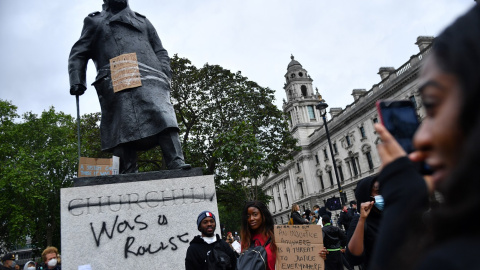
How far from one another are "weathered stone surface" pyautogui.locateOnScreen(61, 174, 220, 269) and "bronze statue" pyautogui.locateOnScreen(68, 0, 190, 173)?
0.45 meters

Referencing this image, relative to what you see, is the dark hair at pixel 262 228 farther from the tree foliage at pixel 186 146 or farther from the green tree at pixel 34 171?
the green tree at pixel 34 171

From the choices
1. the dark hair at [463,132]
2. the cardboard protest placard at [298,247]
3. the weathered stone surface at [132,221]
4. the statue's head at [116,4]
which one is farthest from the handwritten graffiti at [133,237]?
the dark hair at [463,132]

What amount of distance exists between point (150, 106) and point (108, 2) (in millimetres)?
1822

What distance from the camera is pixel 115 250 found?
4.27m

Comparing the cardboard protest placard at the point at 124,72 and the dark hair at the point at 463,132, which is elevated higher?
the cardboard protest placard at the point at 124,72

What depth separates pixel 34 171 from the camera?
83.0 ft

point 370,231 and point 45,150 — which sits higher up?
point 45,150

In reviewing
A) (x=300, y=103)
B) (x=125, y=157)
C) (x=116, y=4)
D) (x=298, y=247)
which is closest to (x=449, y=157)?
Result: (x=298, y=247)

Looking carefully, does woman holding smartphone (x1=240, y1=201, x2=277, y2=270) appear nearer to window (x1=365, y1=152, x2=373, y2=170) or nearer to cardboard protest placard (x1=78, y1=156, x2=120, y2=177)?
cardboard protest placard (x1=78, y1=156, x2=120, y2=177)

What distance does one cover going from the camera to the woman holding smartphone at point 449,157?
61cm

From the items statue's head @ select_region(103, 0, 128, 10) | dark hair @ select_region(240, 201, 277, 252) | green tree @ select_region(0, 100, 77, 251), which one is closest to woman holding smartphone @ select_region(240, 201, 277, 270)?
dark hair @ select_region(240, 201, 277, 252)

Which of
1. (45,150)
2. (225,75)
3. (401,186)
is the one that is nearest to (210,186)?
(401,186)

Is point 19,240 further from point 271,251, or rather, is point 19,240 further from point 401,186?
point 401,186

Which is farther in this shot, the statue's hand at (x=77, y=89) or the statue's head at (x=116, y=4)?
the statue's head at (x=116, y=4)
